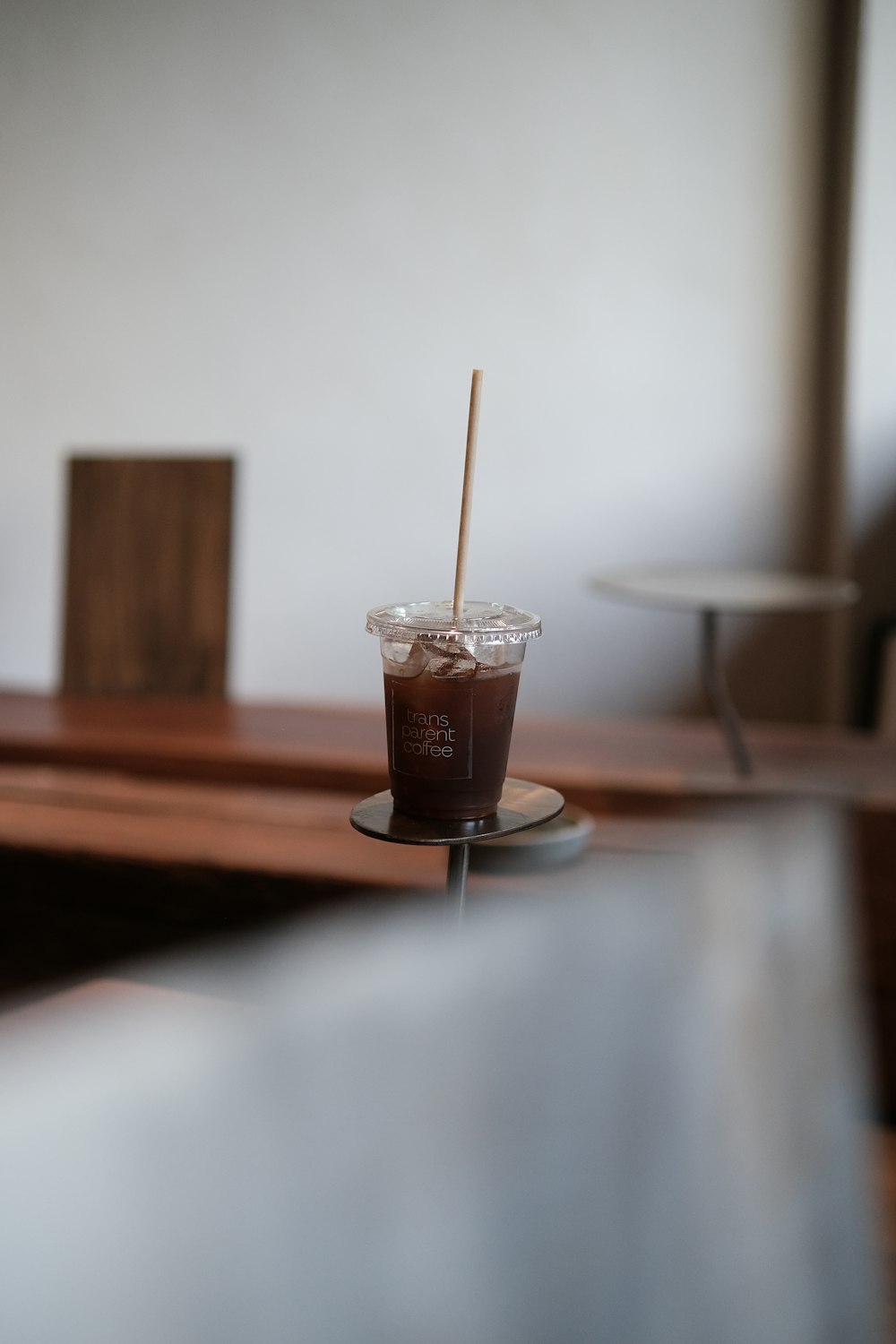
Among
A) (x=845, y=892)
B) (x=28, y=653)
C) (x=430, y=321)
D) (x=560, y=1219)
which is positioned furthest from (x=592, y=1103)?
(x=430, y=321)

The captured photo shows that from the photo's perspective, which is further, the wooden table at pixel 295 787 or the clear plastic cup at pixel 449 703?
the wooden table at pixel 295 787

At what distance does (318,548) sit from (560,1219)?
7.21 feet

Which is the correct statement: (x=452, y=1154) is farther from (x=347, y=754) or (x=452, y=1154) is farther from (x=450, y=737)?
(x=347, y=754)

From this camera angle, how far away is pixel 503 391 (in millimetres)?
2355

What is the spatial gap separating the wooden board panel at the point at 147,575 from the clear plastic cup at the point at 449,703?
3.28 feet

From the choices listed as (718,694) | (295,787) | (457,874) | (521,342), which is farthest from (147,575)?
(521,342)

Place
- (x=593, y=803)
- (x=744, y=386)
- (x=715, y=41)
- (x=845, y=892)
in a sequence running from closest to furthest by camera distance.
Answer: (x=845, y=892) → (x=593, y=803) → (x=715, y=41) → (x=744, y=386)

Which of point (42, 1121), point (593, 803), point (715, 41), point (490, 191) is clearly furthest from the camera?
point (715, 41)

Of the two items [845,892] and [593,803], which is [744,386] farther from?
[845,892]

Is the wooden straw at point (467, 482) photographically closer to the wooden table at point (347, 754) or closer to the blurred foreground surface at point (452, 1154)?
the blurred foreground surface at point (452, 1154)

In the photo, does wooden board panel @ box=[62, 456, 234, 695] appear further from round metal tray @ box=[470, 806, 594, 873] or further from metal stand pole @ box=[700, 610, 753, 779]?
round metal tray @ box=[470, 806, 594, 873]

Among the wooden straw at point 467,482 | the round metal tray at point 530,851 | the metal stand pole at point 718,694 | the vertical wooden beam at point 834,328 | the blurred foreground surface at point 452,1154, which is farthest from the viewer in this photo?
the vertical wooden beam at point 834,328

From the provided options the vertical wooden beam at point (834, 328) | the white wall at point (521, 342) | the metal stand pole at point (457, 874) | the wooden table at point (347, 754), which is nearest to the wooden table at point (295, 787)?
the wooden table at point (347, 754)

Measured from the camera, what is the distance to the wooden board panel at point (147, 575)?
4.43ft
